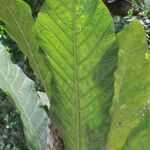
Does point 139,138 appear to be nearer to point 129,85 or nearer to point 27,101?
point 129,85

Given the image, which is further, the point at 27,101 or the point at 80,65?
the point at 27,101

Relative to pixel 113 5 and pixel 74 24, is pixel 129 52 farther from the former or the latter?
pixel 113 5

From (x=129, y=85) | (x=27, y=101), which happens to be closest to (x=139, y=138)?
(x=129, y=85)

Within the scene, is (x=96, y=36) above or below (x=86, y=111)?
above

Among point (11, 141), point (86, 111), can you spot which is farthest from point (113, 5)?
point (11, 141)

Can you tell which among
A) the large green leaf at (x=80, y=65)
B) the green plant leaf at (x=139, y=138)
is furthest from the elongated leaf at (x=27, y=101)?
the green plant leaf at (x=139, y=138)

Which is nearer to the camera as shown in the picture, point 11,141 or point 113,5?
point 113,5
